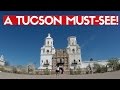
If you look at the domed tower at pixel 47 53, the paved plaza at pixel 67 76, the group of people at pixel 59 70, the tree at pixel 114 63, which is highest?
the domed tower at pixel 47 53

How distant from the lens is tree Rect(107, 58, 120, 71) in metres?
18.5

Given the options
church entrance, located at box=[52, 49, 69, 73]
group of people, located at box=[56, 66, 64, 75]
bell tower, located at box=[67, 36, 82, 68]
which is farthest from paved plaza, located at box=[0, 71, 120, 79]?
bell tower, located at box=[67, 36, 82, 68]

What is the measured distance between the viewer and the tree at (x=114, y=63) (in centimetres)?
1847

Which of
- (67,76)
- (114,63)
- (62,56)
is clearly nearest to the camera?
(114,63)

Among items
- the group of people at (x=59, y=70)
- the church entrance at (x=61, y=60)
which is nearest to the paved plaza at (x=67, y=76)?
the group of people at (x=59, y=70)

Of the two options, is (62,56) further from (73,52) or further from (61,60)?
(73,52)

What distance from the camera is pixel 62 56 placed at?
18.9m

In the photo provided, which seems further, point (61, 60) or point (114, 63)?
point (61, 60)

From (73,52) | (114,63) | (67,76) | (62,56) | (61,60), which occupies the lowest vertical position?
(67,76)

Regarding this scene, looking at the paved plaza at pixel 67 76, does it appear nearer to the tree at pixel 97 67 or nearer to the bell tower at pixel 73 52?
the tree at pixel 97 67

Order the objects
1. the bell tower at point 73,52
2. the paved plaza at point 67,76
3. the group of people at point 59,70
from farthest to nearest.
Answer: the group of people at point 59,70
the bell tower at point 73,52
the paved plaza at point 67,76

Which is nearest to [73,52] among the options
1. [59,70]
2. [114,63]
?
[59,70]

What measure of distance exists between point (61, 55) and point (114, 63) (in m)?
1.70
